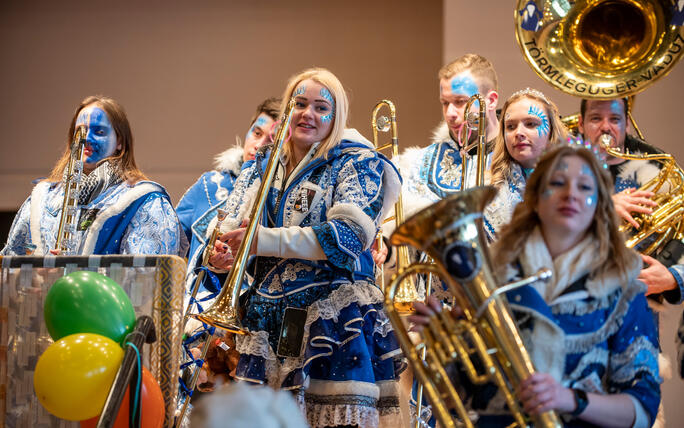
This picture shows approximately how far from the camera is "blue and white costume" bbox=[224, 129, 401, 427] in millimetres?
2725

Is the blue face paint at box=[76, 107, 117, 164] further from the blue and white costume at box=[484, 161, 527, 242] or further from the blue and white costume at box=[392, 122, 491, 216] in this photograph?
the blue and white costume at box=[484, 161, 527, 242]

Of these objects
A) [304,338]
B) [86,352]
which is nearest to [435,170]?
→ [304,338]

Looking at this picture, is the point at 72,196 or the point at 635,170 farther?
the point at 72,196

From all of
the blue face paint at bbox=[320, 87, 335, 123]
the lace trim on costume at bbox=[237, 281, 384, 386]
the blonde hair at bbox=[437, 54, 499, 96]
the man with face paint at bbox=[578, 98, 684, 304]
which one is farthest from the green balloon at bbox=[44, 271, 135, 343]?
the blonde hair at bbox=[437, 54, 499, 96]

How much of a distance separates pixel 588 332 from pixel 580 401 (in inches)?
7.1

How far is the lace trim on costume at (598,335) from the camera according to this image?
77.3 inches

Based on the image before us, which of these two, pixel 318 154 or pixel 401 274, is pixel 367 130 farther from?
pixel 401 274

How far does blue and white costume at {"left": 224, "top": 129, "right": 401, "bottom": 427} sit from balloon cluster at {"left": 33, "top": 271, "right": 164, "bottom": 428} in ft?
1.56

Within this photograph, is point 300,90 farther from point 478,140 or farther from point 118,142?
point 118,142

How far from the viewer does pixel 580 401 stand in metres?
1.86

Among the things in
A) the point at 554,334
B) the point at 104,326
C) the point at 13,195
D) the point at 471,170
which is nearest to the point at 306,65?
the point at 13,195

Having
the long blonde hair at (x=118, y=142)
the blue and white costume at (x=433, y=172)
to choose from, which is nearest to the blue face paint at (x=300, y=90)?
the blue and white costume at (x=433, y=172)

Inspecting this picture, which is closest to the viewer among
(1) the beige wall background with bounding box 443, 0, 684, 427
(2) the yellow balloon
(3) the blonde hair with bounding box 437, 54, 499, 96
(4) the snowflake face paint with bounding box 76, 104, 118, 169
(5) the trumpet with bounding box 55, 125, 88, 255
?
(2) the yellow balloon

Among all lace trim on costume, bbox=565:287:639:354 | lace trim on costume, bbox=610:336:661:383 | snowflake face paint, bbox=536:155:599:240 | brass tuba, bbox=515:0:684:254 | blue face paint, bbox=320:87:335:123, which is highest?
brass tuba, bbox=515:0:684:254
